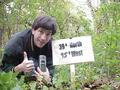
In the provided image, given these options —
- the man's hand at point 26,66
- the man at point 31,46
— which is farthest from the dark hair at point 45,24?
the man's hand at point 26,66

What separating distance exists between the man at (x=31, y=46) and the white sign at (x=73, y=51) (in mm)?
183

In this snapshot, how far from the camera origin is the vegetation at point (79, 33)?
3.38m

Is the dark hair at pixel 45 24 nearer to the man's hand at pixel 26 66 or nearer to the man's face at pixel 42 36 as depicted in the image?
the man's face at pixel 42 36

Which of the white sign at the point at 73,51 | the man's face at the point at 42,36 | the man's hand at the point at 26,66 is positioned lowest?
the man's hand at the point at 26,66

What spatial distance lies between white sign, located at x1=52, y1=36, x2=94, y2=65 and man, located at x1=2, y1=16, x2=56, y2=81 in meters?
0.18

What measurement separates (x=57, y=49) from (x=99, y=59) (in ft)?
3.15

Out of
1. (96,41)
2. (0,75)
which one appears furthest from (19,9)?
(0,75)

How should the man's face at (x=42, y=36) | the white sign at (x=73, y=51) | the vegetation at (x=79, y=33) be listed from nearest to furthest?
1. the vegetation at (x=79, y=33)
2. the white sign at (x=73, y=51)
3. the man's face at (x=42, y=36)

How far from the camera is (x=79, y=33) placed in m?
8.42

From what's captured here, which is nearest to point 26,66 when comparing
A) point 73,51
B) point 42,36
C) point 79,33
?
point 42,36

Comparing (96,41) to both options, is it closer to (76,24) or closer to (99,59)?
(99,59)

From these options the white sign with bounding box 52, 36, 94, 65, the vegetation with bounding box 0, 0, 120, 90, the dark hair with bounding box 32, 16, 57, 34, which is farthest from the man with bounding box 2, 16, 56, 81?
the vegetation with bounding box 0, 0, 120, 90

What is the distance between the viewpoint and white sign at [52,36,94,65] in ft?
11.9

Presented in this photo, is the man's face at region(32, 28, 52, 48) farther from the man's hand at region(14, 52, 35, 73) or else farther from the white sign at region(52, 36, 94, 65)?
the man's hand at region(14, 52, 35, 73)
